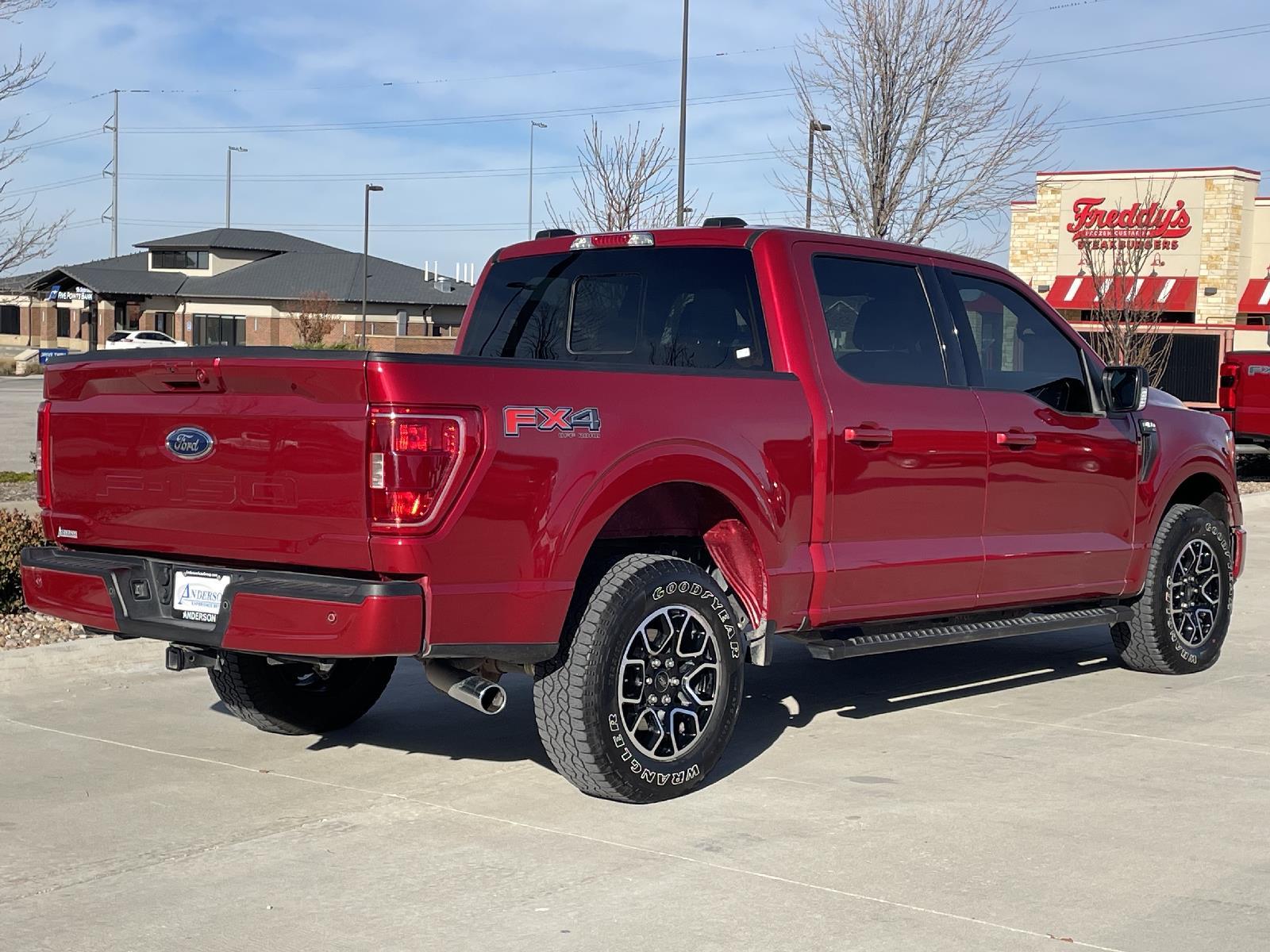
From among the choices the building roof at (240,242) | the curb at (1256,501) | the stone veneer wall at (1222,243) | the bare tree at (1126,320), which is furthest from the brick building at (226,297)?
the curb at (1256,501)

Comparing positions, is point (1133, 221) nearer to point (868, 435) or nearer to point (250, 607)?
point (868, 435)

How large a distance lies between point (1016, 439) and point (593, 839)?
2.98 m

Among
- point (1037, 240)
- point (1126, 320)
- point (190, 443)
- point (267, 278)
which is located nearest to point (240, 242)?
point (267, 278)

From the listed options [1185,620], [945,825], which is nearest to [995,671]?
[1185,620]

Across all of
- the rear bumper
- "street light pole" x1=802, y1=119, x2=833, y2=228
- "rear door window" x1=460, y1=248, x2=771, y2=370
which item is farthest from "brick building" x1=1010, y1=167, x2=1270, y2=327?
the rear bumper

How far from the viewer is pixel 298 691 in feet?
22.2

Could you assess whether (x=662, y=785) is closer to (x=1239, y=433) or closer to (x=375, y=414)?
(x=375, y=414)

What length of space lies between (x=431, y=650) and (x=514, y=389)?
88 cm

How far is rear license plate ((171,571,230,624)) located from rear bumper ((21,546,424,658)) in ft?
0.08

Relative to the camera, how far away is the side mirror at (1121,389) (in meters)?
7.80

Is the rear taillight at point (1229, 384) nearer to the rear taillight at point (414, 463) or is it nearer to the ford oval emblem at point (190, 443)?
the rear taillight at point (414, 463)

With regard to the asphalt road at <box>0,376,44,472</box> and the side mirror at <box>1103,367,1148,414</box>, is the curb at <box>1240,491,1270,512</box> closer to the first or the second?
the side mirror at <box>1103,367,1148,414</box>

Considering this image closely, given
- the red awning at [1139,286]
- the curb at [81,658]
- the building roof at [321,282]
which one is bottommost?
the curb at [81,658]

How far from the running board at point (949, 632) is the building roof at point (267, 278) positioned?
6665 cm
